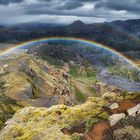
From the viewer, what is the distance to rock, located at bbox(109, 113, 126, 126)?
30781 millimetres

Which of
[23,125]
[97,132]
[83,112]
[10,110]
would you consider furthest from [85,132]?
[10,110]

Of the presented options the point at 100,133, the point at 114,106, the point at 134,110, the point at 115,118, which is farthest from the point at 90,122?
the point at 134,110

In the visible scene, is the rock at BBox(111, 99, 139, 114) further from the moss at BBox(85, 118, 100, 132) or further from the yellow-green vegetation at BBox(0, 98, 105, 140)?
the moss at BBox(85, 118, 100, 132)

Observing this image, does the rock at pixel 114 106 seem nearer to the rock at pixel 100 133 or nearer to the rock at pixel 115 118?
the rock at pixel 115 118

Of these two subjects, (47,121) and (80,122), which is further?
(47,121)

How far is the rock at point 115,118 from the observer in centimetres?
3078

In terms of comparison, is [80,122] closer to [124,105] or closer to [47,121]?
[47,121]

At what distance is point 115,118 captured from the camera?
31.2 metres

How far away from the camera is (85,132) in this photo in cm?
3030

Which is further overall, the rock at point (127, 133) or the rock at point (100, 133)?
the rock at point (100, 133)

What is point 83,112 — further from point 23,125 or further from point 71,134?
point 23,125

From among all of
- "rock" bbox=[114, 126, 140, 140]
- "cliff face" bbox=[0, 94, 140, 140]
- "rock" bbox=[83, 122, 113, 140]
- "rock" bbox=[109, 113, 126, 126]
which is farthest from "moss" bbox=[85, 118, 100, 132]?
"rock" bbox=[114, 126, 140, 140]

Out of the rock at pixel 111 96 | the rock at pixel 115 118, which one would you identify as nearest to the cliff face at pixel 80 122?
the rock at pixel 115 118

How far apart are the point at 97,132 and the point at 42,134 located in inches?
180
